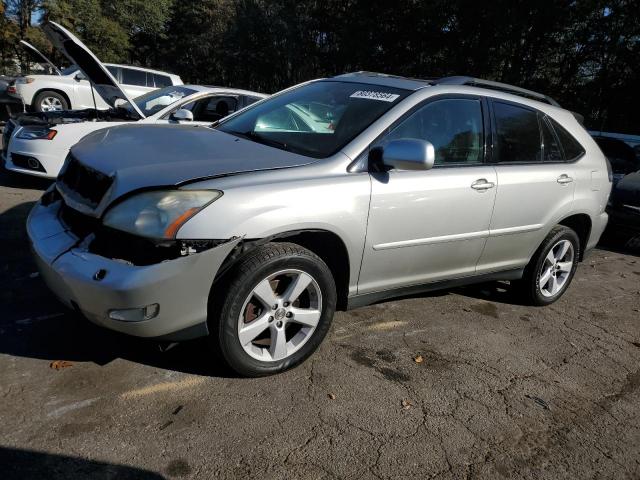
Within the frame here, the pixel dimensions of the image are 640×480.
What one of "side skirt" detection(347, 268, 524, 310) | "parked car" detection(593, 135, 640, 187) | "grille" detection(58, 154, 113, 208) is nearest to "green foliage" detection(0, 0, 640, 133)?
"parked car" detection(593, 135, 640, 187)

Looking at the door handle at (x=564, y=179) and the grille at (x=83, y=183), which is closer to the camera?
the grille at (x=83, y=183)

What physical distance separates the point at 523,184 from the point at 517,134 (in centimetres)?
41

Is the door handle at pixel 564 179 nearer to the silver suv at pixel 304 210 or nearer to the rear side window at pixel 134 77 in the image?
the silver suv at pixel 304 210

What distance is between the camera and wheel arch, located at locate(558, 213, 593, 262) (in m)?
4.55

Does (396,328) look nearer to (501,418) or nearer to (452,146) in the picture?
(501,418)

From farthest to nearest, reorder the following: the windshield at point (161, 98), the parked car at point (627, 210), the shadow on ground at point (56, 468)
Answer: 1. the windshield at point (161, 98)
2. the parked car at point (627, 210)
3. the shadow on ground at point (56, 468)

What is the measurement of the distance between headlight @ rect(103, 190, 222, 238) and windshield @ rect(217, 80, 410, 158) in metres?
0.87

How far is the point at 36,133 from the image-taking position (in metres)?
6.38

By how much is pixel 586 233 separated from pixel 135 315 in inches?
155

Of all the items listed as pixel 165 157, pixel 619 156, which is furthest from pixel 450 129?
pixel 619 156

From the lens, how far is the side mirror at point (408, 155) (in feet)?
9.78

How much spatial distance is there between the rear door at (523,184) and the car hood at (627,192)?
3256 millimetres

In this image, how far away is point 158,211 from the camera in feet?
8.30

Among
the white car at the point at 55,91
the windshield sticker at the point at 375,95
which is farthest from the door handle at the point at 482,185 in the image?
the white car at the point at 55,91
